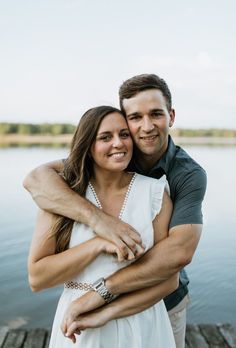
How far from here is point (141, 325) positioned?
190 centimetres

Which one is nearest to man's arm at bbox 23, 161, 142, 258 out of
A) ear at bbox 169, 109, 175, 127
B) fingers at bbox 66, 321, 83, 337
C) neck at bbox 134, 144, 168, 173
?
fingers at bbox 66, 321, 83, 337

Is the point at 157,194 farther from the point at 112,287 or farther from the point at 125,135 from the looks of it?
the point at 112,287

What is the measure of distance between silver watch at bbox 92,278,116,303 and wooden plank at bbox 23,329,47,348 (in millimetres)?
2141

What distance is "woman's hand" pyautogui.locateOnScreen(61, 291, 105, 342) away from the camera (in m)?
1.83

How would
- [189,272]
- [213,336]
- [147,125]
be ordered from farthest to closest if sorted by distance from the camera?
[189,272] → [213,336] → [147,125]

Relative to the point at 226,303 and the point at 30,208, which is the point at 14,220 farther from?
the point at 226,303

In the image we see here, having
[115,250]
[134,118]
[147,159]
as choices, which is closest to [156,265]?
[115,250]

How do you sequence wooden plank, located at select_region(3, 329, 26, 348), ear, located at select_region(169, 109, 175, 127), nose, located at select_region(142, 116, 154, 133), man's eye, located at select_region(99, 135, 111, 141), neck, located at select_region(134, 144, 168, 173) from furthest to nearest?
wooden plank, located at select_region(3, 329, 26, 348)
ear, located at select_region(169, 109, 175, 127)
neck, located at select_region(134, 144, 168, 173)
nose, located at select_region(142, 116, 154, 133)
man's eye, located at select_region(99, 135, 111, 141)

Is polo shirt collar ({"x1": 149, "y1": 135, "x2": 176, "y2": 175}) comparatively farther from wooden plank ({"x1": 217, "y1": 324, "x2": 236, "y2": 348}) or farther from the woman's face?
wooden plank ({"x1": 217, "y1": 324, "x2": 236, "y2": 348})

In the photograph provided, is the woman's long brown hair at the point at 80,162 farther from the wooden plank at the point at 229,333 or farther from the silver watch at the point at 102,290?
the wooden plank at the point at 229,333

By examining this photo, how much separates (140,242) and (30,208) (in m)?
9.74

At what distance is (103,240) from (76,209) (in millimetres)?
181

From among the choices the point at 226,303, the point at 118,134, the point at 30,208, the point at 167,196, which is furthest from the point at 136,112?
the point at 30,208

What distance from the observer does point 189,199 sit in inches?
80.6
